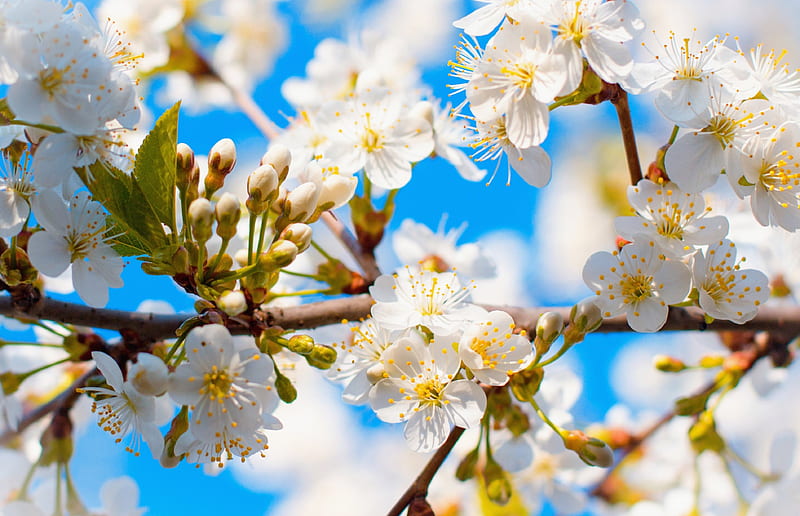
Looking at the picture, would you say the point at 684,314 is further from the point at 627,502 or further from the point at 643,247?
the point at 627,502

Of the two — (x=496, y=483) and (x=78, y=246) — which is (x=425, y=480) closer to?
(x=496, y=483)

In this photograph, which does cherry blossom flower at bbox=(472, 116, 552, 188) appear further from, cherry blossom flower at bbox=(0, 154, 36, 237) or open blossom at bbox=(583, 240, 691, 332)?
cherry blossom flower at bbox=(0, 154, 36, 237)

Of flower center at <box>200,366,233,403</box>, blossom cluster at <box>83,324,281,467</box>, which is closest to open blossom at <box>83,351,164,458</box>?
blossom cluster at <box>83,324,281,467</box>

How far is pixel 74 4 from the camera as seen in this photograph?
175 centimetres

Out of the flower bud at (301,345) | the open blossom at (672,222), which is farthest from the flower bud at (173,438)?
the open blossom at (672,222)

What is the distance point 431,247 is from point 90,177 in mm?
1576

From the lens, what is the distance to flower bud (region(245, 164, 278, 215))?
1.72 metres

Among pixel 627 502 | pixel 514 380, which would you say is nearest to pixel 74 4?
pixel 514 380

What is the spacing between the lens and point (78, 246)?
1.72 meters

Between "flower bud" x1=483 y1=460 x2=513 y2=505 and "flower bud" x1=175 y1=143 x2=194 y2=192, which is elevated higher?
"flower bud" x1=175 y1=143 x2=194 y2=192

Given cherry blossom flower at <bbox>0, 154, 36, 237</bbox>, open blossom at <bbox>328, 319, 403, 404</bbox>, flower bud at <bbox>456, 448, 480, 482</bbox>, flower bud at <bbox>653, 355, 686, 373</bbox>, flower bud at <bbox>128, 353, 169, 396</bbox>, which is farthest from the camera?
flower bud at <bbox>653, 355, 686, 373</bbox>

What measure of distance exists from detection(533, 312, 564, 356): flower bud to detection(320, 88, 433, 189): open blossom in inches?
25.5

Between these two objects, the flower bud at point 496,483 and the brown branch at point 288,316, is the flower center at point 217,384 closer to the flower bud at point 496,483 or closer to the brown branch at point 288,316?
the brown branch at point 288,316

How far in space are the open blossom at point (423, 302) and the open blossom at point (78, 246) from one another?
64 cm
